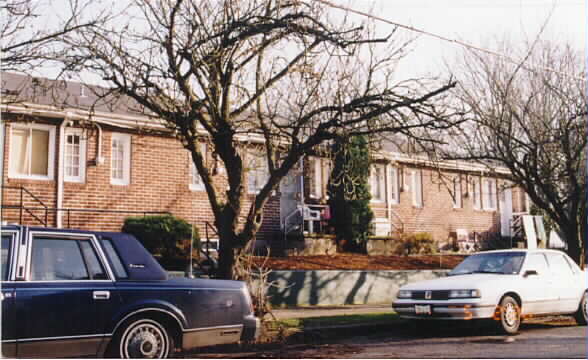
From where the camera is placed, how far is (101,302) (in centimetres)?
689

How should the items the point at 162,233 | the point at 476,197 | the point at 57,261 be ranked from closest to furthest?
the point at 57,261 → the point at 162,233 → the point at 476,197

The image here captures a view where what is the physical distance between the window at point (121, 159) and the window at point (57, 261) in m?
10.5

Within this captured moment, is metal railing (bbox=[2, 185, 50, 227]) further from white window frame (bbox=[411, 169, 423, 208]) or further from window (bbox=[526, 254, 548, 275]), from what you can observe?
white window frame (bbox=[411, 169, 423, 208])

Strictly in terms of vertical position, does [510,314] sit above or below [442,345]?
above

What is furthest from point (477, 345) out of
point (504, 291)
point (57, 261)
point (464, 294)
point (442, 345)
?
point (57, 261)

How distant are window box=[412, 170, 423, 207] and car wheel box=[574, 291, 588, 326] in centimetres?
1264

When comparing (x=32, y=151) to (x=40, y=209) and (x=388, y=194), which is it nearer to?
(x=40, y=209)

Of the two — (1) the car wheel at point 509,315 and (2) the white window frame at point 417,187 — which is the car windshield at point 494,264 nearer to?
(1) the car wheel at point 509,315

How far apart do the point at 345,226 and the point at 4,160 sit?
9.93m

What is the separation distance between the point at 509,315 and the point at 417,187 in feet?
47.6

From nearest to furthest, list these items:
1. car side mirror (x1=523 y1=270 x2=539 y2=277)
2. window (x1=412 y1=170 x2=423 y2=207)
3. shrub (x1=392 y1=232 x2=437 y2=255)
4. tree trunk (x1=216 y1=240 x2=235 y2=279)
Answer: tree trunk (x1=216 y1=240 x2=235 y2=279) → car side mirror (x1=523 y1=270 x2=539 y2=277) → shrub (x1=392 y1=232 x2=437 y2=255) → window (x1=412 y1=170 x2=423 y2=207)

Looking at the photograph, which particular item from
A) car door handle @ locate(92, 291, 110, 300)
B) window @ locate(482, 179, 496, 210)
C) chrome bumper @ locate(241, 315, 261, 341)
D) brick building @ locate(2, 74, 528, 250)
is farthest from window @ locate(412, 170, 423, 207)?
car door handle @ locate(92, 291, 110, 300)

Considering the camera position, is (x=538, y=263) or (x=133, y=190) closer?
(x=538, y=263)

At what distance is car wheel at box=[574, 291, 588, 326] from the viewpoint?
12.5 metres
